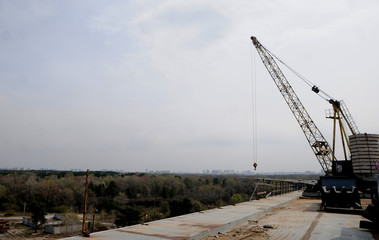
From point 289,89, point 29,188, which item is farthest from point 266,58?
point 29,188

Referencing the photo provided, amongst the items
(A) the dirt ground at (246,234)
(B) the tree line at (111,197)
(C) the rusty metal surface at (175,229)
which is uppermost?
(C) the rusty metal surface at (175,229)

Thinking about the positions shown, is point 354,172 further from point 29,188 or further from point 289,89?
point 29,188

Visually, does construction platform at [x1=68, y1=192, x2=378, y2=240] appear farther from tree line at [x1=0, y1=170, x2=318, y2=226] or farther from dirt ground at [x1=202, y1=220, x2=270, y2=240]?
tree line at [x1=0, y1=170, x2=318, y2=226]

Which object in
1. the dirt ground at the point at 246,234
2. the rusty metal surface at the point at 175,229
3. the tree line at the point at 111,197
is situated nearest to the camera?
the rusty metal surface at the point at 175,229

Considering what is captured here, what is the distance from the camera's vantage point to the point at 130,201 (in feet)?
319

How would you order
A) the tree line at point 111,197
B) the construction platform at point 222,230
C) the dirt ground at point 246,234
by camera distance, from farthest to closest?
1. the tree line at point 111,197
2. the dirt ground at point 246,234
3. the construction platform at point 222,230

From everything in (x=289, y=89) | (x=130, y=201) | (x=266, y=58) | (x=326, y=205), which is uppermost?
(x=266, y=58)

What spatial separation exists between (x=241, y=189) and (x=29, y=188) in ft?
258

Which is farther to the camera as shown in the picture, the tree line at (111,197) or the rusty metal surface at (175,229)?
the tree line at (111,197)

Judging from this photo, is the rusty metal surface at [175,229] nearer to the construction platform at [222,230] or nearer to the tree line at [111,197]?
the construction platform at [222,230]

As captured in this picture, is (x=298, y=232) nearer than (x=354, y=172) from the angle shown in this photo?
→ Yes

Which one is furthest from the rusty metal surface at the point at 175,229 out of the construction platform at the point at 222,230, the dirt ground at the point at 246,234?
the dirt ground at the point at 246,234

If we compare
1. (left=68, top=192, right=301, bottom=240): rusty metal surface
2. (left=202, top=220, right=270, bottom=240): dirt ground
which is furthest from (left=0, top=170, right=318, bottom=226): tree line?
(left=202, top=220, right=270, bottom=240): dirt ground

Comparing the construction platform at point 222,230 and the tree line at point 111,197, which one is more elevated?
the construction platform at point 222,230
